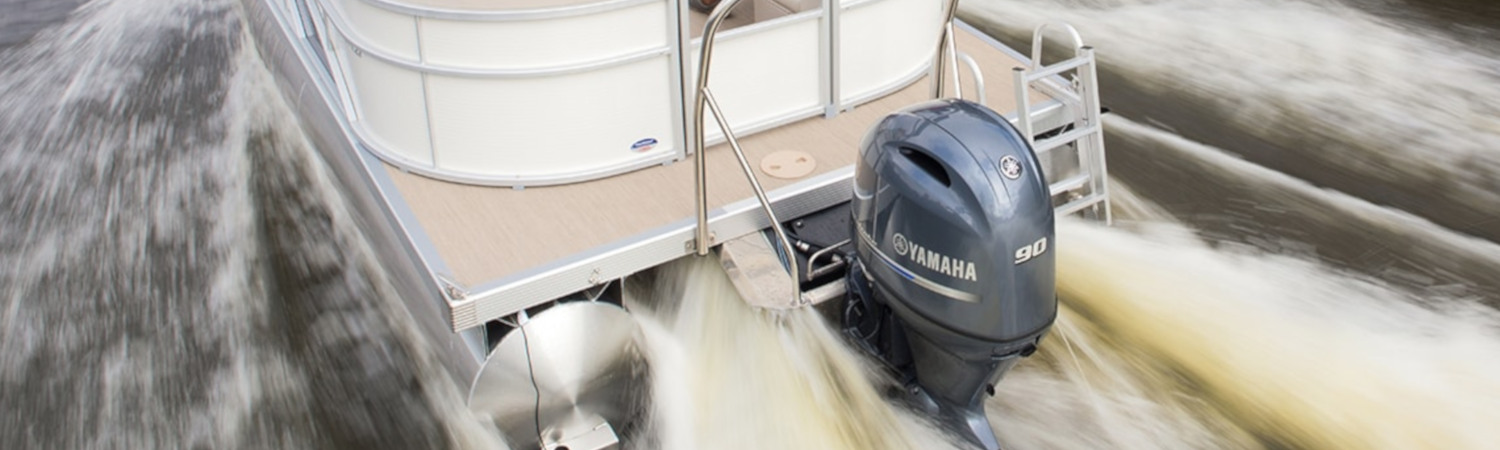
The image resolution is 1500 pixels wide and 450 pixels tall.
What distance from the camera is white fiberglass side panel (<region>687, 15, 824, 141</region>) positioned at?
12.5 ft

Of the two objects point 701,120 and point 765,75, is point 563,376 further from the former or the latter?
point 765,75

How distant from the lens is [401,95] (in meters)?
3.75

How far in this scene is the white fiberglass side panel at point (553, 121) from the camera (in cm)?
359

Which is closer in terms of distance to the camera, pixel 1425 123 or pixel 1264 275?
pixel 1264 275

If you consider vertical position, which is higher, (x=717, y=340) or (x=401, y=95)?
(x=401, y=95)

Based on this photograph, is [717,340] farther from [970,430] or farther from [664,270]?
[970,430]

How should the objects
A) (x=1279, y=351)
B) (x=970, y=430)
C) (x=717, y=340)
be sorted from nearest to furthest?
(x=970, y=430) < (x=717, y=340) < (x=1279, y=351)

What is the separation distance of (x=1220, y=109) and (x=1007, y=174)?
4.12 meters

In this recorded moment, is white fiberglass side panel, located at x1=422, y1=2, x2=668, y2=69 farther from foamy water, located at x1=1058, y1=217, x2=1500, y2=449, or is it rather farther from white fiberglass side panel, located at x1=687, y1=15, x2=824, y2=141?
foamy water, located at x1=1058, y1=217, x2=1500, y2=449

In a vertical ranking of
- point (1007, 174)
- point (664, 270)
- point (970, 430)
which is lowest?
point (970, 430)

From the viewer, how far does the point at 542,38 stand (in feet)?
11.4

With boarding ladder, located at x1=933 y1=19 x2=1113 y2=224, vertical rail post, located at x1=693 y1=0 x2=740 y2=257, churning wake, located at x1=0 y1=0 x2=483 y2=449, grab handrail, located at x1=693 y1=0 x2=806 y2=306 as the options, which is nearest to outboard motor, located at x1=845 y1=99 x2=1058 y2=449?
grab handrail, located at x1=693 y1=0 x2=806 y2=306

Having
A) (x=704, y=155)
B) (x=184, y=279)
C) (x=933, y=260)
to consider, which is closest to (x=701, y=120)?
(x=704, y=155)

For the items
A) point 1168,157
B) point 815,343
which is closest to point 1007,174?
point 815,343
